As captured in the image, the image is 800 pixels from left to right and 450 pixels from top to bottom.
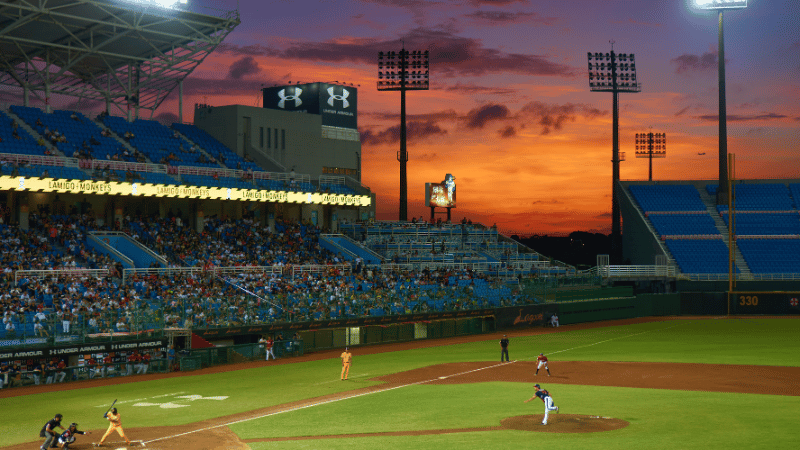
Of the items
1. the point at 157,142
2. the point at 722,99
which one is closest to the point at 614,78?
the point at 722,99

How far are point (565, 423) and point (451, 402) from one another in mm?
4980

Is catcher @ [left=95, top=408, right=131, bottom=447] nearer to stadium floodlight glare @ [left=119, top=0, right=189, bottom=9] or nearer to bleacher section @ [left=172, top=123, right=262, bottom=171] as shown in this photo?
stadium floodlight glare @ [left=119, top=0, right=189, bottom=9]

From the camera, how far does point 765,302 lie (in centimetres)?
6288

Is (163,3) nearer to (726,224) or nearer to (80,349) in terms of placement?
(80,349)

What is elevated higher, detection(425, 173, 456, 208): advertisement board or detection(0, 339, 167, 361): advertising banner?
detection(425, 173, 456, 208): advertisement board

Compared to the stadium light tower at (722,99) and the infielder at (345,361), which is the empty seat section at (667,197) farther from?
the infielder at (345,361)

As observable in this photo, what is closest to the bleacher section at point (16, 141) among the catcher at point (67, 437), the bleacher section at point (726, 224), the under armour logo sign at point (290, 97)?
the catcher at point (67, 437)

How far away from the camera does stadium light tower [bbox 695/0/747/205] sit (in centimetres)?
6425

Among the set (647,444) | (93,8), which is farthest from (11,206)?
(647,444)

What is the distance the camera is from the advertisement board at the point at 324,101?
73250 millimetres

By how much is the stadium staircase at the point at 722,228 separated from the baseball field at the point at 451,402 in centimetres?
2628

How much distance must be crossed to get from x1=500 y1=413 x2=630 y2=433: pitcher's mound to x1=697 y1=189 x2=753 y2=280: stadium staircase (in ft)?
159

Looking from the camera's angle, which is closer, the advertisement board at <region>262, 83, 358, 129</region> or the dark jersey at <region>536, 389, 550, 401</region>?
the dark jersey at <region>536, 389, 550, 401</region>

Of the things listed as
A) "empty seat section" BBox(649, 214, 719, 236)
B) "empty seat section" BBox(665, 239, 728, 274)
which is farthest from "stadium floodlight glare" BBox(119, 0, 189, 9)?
"empty seat section" BBox(649, 214, 719, 236)
